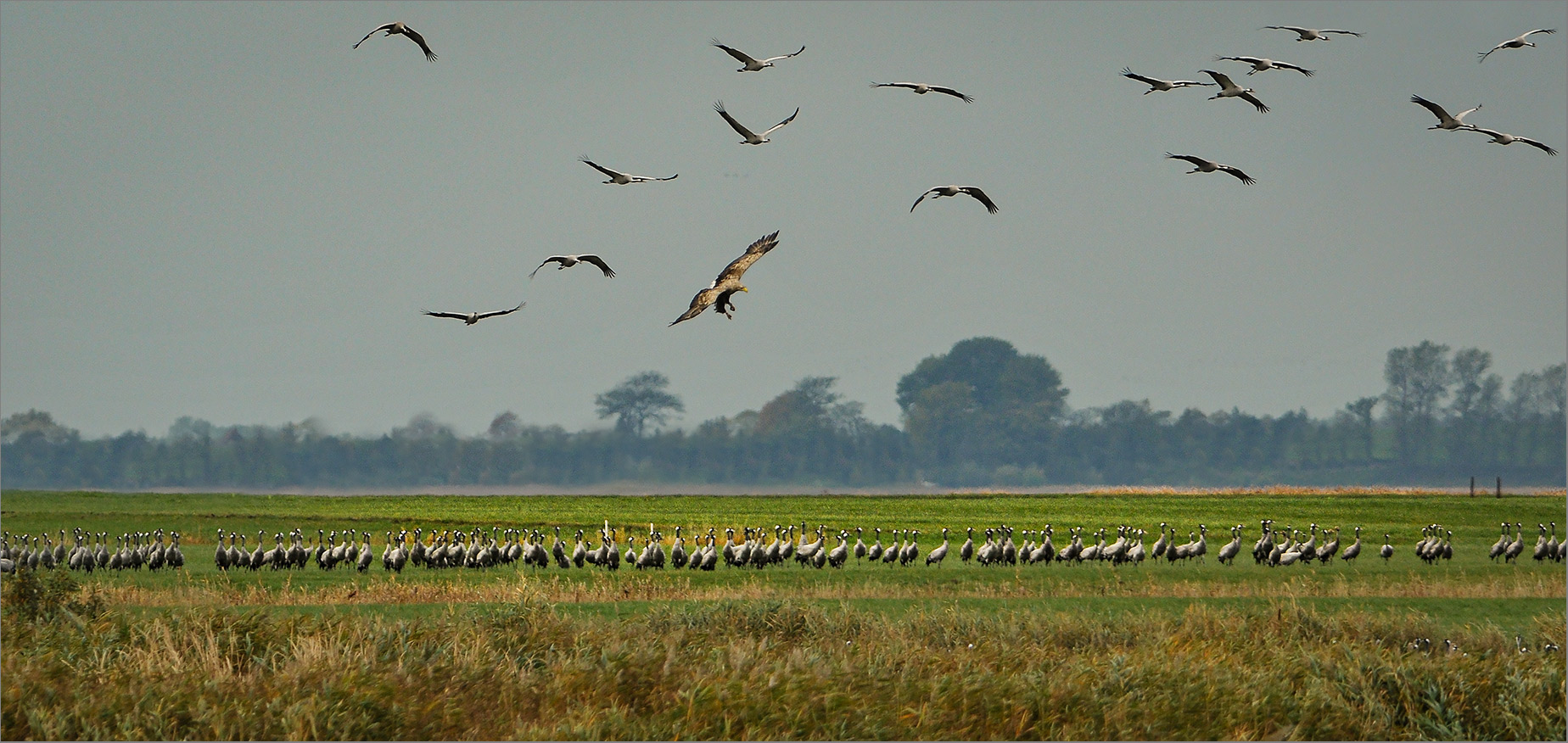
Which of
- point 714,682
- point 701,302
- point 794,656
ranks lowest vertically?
point 714,682

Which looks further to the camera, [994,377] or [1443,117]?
[994,377]

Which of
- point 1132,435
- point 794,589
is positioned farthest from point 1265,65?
point 1132,435

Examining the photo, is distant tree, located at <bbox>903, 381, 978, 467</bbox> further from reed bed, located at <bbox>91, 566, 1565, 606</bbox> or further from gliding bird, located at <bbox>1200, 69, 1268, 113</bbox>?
gliding bird, located at <bbox>1200, 69, 1268, 113</bbox>

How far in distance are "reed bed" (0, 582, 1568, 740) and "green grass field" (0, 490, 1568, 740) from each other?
0.05 metres

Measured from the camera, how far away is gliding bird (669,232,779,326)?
17.7m

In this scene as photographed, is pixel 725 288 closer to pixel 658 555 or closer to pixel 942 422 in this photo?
pixel 658 555

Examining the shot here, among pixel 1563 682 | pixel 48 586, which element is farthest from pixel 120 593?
pixel 1563 682

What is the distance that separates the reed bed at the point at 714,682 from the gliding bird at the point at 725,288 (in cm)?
504

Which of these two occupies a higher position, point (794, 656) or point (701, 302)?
point (701, 302)

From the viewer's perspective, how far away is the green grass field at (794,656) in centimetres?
1941

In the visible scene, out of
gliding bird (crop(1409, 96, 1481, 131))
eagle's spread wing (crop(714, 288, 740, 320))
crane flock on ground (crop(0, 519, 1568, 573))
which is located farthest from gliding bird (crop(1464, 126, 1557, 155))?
crane flock on ground (crop(0, 519, 1568, 573))

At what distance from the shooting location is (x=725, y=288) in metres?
19.0

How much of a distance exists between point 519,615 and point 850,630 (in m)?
5.71

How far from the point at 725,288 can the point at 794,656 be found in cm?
553
